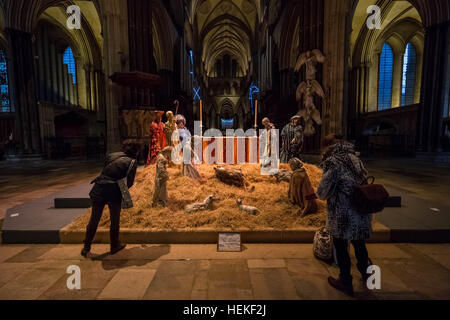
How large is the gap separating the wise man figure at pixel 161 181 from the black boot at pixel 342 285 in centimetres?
296

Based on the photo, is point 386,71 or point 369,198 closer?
point 369,198

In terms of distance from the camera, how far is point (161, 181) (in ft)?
13.6

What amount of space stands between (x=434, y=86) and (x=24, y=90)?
78.0 feet

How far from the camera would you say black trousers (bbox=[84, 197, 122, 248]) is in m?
3.06

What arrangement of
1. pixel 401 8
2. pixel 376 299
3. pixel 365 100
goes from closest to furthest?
pixel 376 299 < pixel 401 8 < pixel 365 100

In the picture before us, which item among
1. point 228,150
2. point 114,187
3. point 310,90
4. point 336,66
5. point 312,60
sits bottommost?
point 114,187

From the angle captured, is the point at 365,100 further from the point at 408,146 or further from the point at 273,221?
the point at 273,221

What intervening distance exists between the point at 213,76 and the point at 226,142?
42.4m

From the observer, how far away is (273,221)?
12.3 feet

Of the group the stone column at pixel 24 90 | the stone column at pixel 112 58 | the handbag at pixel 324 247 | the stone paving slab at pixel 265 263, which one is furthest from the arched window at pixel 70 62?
the handbag at pixel 324 247

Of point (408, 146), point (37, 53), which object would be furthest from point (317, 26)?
point (37, 53)

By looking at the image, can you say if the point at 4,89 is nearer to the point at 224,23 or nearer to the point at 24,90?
the point at 24,90

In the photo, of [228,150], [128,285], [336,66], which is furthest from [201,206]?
[336,66]

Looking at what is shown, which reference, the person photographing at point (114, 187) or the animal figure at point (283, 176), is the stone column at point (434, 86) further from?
the person photographing at point (114, 187)
